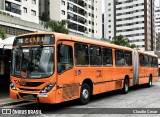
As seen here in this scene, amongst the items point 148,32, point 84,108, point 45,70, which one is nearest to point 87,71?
point 84,108

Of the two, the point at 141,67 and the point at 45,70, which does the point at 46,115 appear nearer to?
the point at 45,70

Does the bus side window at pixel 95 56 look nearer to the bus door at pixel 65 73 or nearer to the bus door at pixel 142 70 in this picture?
the bus door at pixel 65 73

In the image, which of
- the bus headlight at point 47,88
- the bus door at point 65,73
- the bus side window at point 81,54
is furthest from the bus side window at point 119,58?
the bus headlight at point 47,88

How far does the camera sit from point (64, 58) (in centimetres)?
1112

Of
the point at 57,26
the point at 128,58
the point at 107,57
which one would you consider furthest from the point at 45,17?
the point at 107,57

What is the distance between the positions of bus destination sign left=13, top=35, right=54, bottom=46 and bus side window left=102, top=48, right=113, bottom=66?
176 inches

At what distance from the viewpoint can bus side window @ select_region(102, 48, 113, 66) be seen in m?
14.6

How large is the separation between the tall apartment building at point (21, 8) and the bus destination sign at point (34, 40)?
38175 mm

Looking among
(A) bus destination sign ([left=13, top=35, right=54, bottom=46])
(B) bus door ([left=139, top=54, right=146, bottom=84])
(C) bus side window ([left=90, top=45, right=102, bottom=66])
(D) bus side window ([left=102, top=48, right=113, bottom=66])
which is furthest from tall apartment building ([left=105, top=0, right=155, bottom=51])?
(A) bus destination sign ([left=13, top=35, right=54, bottom=46])

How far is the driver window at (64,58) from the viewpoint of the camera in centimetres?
1083

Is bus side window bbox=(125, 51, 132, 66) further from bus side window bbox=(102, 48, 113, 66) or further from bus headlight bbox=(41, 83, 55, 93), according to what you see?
bus headlight bbox=(41, 83, 55, 93)

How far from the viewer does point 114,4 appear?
438 ft

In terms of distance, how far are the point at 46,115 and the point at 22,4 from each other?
151 ft

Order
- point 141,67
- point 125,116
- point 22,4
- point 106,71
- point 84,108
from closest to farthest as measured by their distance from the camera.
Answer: point 125,116 → point 84,108 → point 106,71 → point 141,67 → point 22,4
